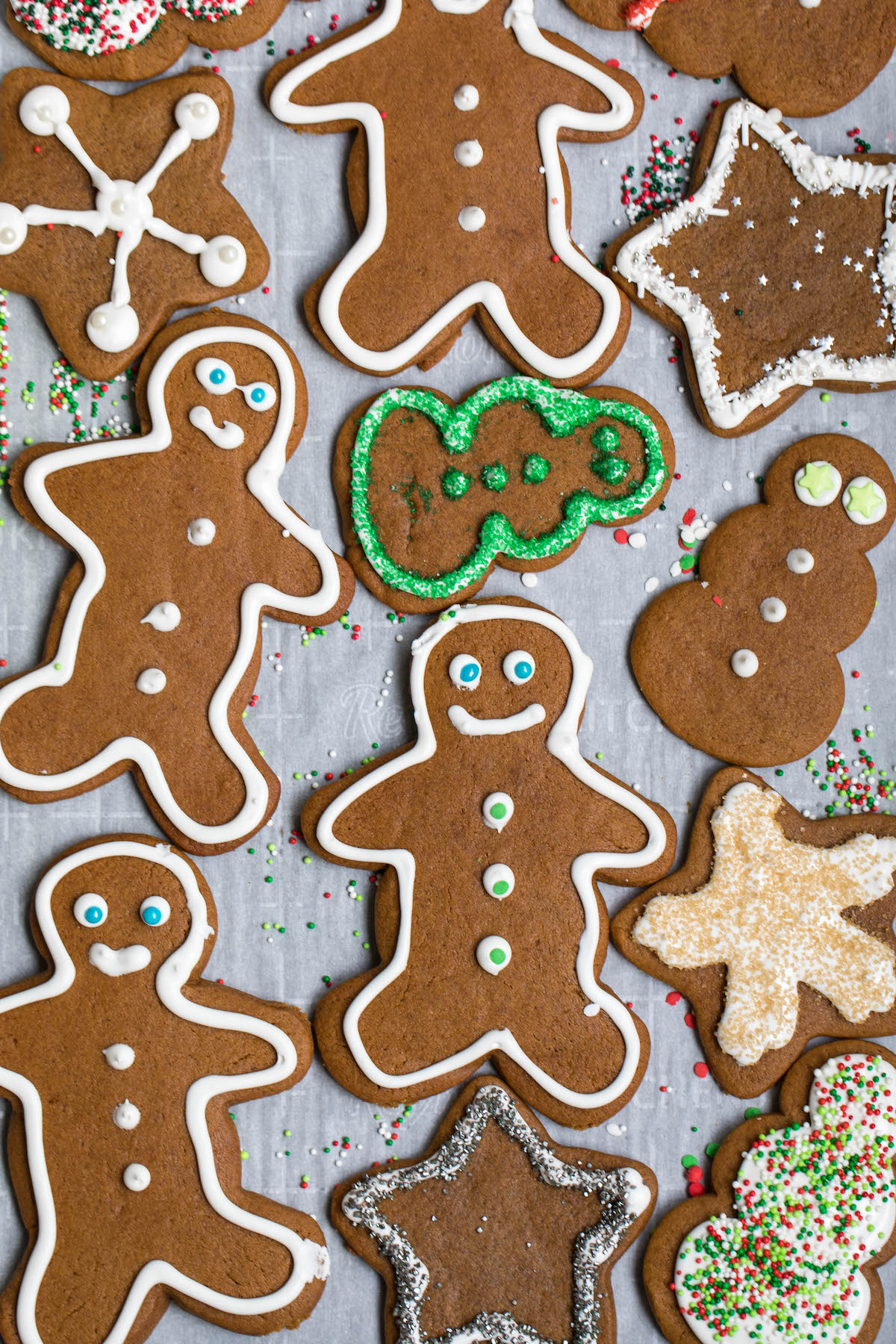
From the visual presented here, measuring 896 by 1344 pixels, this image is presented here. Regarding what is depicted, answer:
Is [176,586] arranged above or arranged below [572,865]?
above

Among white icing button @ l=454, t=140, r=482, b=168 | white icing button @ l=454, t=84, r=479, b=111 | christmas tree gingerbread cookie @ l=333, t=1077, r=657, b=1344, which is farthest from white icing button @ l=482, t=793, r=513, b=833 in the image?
white icing button @ l=454, t=84, r=479, b=111

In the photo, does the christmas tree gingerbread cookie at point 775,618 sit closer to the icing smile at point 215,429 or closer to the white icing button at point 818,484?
the white icing button at point 818,484

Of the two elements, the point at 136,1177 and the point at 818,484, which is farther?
the point at 818,484

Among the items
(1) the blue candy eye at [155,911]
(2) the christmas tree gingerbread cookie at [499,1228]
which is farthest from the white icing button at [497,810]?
(1) the blue candy eye at [155,911]

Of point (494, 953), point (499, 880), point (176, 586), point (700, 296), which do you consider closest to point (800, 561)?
point (700, 296)

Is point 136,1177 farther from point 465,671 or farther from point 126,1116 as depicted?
point 465,671

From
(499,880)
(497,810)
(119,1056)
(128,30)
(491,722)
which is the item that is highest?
(128,30)

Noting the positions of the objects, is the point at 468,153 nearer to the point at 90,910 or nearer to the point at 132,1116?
the point at 90,910
